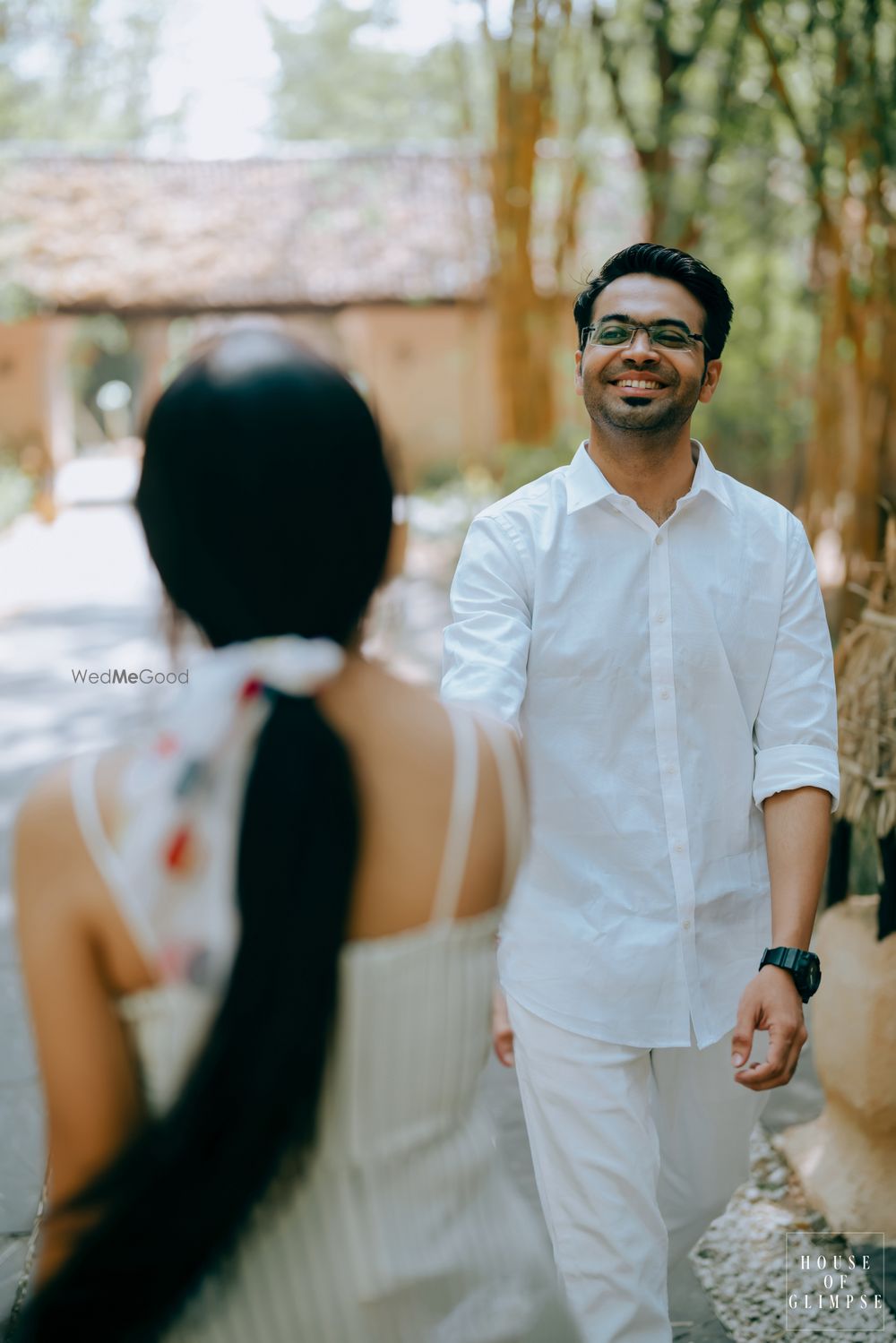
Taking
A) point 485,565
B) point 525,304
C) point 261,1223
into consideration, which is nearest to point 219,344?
point 261,1223

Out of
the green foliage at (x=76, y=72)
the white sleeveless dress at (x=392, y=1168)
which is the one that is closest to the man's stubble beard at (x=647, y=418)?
the white sleeveless dress at (x=392, y=1168)

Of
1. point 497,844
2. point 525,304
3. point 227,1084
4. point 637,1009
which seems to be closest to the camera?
point 227,1084

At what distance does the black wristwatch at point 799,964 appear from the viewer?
1.99m

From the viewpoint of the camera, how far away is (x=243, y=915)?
41.8 inches

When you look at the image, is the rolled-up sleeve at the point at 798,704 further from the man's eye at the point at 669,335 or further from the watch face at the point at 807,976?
the man's eye at the point at 669,335

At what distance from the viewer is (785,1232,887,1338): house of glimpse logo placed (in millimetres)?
2613

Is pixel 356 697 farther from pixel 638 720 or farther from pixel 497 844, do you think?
pixel 638 720

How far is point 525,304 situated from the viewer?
1052cm

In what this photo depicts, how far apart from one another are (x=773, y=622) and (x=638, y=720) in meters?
0.28

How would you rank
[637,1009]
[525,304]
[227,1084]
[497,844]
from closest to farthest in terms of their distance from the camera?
[227,1084] < [497,844] < [637,1009] < [525,304]

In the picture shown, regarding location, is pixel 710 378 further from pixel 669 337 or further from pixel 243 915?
pixel 243 915

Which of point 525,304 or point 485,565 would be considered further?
point 525,304

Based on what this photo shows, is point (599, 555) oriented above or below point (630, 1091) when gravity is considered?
above

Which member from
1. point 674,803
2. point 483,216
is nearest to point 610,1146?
point 674,803
